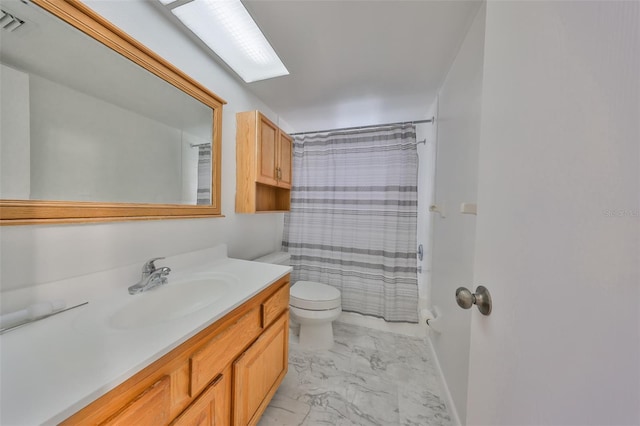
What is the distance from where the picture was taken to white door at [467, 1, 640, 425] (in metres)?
0.23

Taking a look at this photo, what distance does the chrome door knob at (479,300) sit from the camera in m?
0.50

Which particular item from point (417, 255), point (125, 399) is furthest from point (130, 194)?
point (417, 255)

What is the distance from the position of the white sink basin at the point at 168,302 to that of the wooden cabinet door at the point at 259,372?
316mm

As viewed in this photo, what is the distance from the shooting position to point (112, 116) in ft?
2.89

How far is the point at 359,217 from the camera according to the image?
207 centimetres

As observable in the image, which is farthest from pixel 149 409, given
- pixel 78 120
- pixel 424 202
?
pixel 424 202

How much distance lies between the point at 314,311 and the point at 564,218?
5.22ft

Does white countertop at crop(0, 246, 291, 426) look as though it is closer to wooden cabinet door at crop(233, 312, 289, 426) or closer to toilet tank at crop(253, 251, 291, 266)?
wooden cabinet door at crop(233, 312, 289, 426)

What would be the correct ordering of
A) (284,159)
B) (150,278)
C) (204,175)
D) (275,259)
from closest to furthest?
(150,278)
(204,175)
(275,259)
(284,159)

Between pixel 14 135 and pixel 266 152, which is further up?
pixel 266 152

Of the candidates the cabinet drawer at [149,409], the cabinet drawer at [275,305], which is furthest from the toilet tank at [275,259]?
the cabinet drawer at [149,409]

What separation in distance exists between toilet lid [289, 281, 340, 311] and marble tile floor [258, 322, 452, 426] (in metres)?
0.39

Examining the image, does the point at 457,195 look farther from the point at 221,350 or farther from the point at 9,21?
Result: the point at 9,21

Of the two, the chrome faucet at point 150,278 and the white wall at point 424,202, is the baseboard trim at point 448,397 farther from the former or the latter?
the chrome faucet at point 150,278
